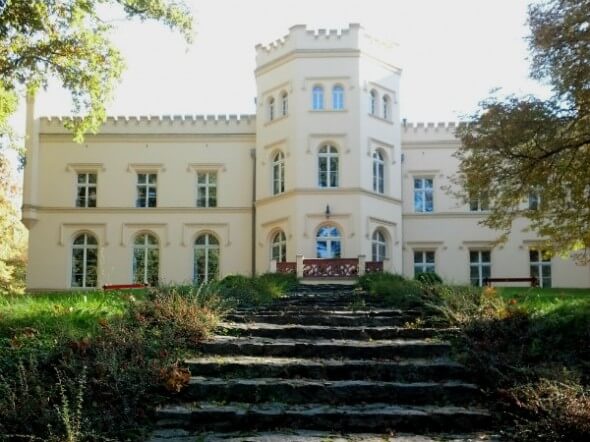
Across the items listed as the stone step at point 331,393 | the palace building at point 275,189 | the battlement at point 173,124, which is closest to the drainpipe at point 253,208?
the palace building at point 275,189

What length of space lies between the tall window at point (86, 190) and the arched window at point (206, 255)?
489 cm

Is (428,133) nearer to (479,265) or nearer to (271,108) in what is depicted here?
(479,265)

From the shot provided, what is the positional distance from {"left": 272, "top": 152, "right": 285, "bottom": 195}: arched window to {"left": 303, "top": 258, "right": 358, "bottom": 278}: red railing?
4719 mm

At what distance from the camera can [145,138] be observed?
31.0 m

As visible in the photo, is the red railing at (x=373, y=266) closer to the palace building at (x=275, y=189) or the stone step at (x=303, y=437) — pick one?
the palace building at (x=275, y=189)

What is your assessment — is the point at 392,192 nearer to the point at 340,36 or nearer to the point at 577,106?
the point at 340,36

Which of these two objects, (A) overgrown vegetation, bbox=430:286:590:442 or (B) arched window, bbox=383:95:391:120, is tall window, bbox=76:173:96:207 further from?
(A) overgrown vegetation, bbox=430:286:590:442

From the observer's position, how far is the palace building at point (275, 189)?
2770 cm

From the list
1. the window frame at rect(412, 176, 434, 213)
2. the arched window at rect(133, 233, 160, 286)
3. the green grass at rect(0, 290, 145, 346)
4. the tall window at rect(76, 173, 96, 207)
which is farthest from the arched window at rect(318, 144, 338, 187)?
the green grass at rect(0, 290, 145, 346)

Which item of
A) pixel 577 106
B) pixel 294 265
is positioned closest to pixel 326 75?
pixel 294 265

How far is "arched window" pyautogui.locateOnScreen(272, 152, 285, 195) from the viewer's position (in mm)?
28797

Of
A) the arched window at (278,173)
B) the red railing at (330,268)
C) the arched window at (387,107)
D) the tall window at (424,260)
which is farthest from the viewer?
the tall window at (424,260)

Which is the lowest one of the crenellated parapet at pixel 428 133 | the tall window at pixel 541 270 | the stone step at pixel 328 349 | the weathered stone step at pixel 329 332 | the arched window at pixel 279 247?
the stone step at pixel 328 349

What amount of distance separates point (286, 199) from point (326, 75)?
16.7 ft
